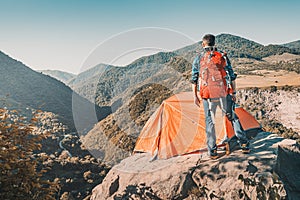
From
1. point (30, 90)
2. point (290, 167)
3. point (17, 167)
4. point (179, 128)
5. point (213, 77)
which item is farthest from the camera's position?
point (30, 90)

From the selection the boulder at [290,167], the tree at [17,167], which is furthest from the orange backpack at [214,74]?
the tree at [17,167]

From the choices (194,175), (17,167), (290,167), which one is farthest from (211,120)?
(17,167)

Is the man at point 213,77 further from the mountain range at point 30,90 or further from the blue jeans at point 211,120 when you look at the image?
the mountain range at point 30,90

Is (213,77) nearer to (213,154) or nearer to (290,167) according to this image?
(213,154)

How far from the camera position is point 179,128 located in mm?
7793

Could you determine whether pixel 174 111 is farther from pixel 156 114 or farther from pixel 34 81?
pixel 34 81

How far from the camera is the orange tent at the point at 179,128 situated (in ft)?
24.2

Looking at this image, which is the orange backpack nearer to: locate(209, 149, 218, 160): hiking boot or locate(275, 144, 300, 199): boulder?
locate(209, 149, 218, 160): hiking boot

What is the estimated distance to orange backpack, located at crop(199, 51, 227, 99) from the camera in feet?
18.1

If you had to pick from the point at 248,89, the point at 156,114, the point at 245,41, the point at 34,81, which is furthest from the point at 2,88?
the point at 245,41

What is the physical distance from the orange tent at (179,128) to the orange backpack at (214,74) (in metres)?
1.56

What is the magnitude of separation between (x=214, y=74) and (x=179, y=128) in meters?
2.68

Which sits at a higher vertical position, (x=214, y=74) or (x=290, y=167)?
(x=214, y=74)

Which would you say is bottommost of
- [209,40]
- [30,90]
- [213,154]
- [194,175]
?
[30,90]
